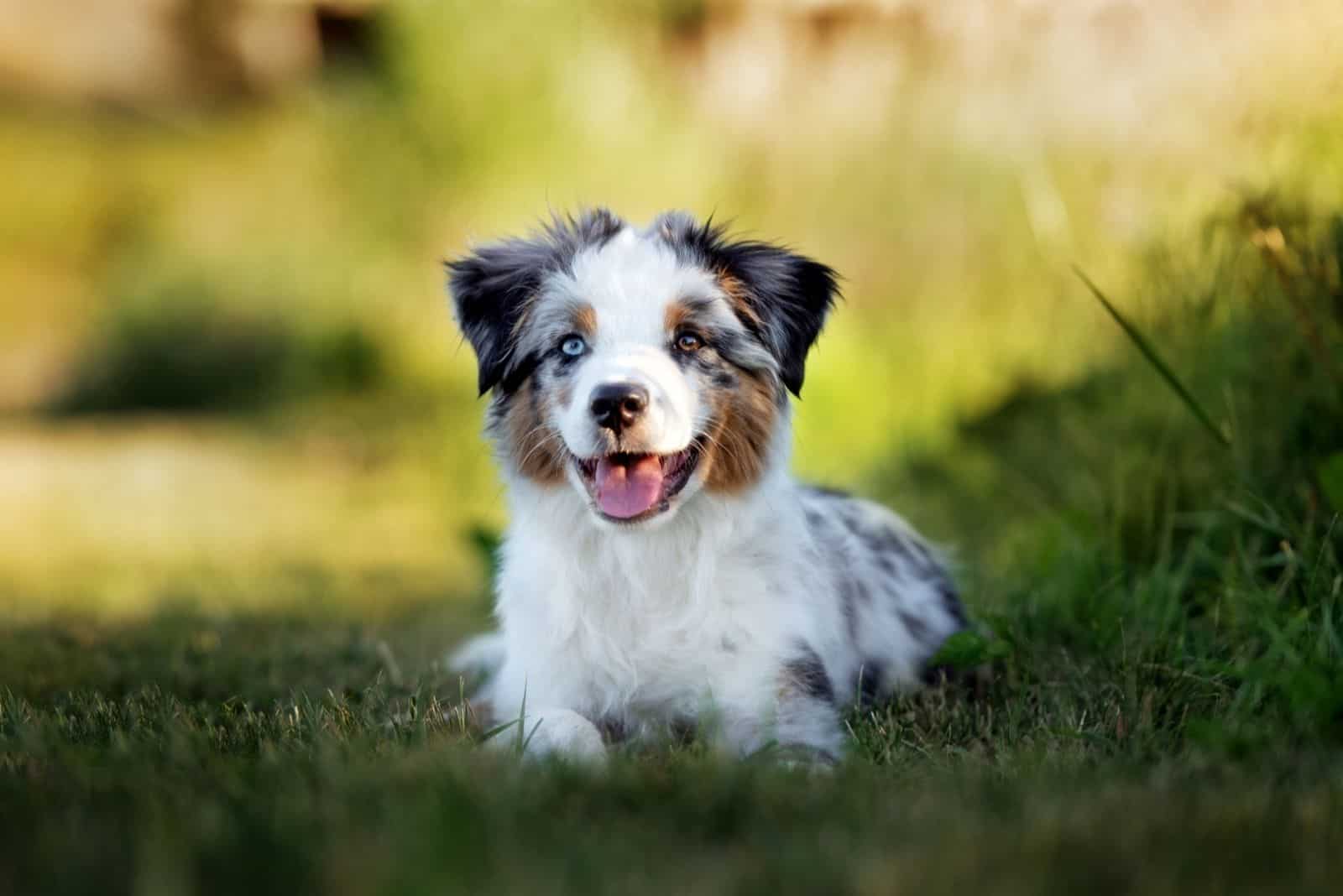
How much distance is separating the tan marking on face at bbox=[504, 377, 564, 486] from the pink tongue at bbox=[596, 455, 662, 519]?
18 centimetres

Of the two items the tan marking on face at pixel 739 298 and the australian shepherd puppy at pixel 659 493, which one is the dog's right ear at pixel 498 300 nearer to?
the australian shepherd puppy at pixel 659 493

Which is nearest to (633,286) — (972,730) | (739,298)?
(739,298)

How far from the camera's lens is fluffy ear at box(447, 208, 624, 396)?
12.3 feet

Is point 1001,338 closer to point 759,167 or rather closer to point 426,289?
point 759,167

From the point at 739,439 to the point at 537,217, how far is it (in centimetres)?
84

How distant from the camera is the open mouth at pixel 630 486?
3.41 meters

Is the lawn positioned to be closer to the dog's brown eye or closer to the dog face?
the dog face

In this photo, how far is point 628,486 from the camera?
11.2 ft

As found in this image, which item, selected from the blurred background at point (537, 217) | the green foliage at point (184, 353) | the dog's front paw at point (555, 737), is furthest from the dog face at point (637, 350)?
the green foliage at point (184, 353)

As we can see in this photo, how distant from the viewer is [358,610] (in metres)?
5.75

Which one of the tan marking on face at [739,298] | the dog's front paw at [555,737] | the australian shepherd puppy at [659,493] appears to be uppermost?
the tan marking on face at [739,298]

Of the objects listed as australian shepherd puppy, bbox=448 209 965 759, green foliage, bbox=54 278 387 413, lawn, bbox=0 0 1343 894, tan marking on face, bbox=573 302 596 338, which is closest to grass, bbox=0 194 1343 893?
lawn, bbox=0 0 1343 894

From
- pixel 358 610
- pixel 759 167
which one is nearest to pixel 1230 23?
pixel 358 610

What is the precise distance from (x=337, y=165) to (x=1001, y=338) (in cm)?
607
